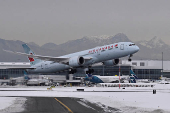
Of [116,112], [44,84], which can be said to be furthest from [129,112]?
[44,84]

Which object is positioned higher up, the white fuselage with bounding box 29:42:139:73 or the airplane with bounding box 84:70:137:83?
the white fuselage with bounding box 29:42:139:73

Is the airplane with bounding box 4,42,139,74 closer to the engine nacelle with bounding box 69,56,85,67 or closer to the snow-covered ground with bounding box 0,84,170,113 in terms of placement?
the engine nacelle with bounding box 69,56,85,67

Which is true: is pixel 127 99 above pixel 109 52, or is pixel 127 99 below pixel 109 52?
below

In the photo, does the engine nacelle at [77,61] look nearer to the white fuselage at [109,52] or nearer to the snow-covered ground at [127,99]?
the white fuselage at [109,52]

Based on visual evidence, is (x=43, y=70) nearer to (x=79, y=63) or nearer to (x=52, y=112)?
(x=79, y=63)

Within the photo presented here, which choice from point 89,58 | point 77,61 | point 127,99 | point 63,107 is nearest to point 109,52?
point 89,58

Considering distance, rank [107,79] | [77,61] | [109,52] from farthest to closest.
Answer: [107,79], [77,61], [109,52]

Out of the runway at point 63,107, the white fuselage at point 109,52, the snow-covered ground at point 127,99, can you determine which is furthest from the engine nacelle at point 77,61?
the runway at point 63,107

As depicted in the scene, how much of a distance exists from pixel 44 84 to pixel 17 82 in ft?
46.6

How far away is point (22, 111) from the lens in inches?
1214

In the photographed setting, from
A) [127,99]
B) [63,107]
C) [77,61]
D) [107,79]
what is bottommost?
[127,99]

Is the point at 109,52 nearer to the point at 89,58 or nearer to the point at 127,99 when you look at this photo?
the point at 89,58

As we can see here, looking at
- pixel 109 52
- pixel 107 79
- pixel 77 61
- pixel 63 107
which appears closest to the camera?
pixel 63 107

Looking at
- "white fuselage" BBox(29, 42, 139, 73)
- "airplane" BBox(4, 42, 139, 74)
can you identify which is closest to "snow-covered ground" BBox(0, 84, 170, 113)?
"airplane" BBox(4, 42, 139, 74)
